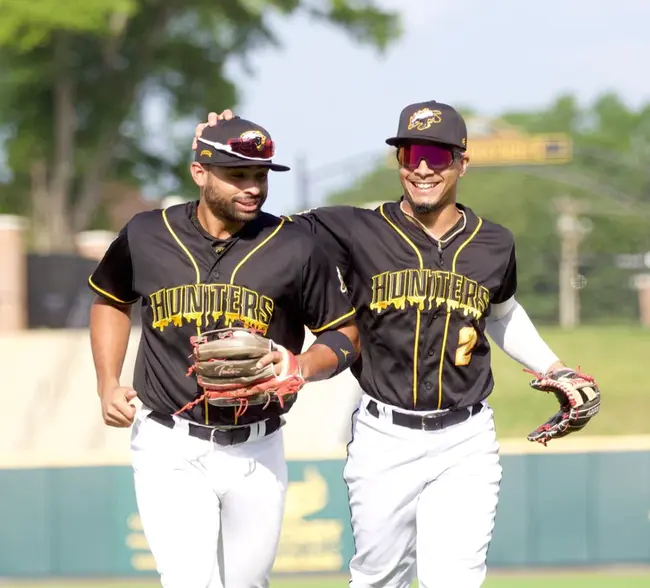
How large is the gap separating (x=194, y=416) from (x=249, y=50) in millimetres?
30237

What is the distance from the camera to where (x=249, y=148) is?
480 cm

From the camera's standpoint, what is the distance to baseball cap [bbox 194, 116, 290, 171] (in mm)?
4793

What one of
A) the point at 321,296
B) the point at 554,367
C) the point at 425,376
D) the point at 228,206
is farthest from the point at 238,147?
the point at 554,367

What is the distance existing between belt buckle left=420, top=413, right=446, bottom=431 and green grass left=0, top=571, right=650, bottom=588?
568 centimetres

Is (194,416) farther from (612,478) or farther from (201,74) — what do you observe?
(201,74)

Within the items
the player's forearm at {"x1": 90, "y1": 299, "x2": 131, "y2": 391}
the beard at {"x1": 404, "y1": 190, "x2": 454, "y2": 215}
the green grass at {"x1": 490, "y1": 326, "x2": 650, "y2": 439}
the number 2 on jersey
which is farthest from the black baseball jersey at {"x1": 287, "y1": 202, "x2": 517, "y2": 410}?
the green grass at {"x1": 490, "y1": 326, "x2": 650, "y2": 439}

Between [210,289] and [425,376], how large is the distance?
3.25ft

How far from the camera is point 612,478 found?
35.6 feet

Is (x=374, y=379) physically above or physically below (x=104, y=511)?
above

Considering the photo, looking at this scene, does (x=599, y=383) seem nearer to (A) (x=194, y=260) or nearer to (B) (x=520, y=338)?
(B) (x=520, y=338)

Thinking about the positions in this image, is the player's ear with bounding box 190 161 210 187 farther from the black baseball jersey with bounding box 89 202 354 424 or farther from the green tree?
the green tree

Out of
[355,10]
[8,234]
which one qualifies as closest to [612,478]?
[8,234]

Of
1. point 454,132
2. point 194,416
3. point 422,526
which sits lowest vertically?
point 422,526

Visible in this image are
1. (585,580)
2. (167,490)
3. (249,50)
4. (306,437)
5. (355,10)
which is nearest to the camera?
(167,490)
